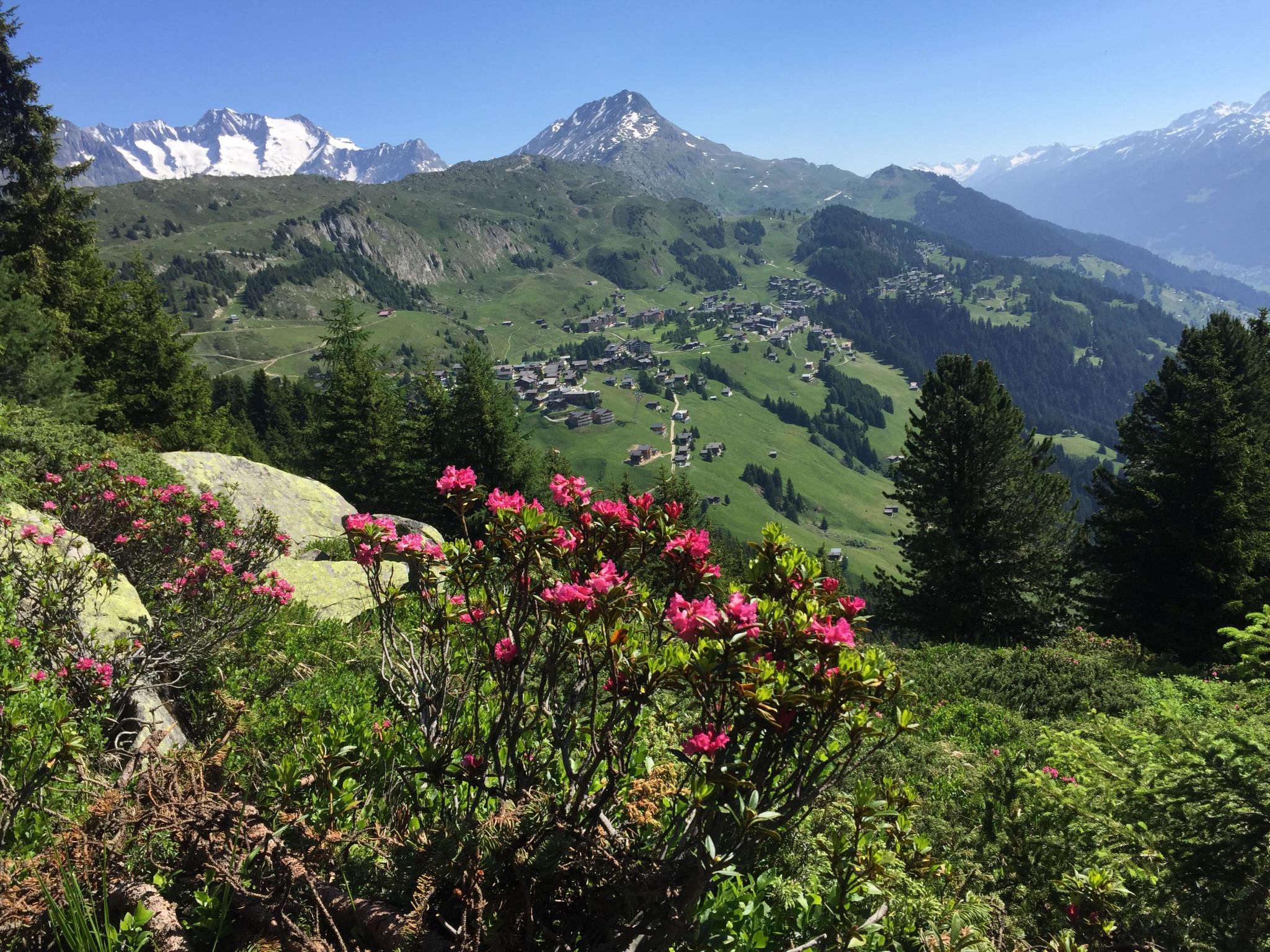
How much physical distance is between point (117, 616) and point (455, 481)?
6934 mm

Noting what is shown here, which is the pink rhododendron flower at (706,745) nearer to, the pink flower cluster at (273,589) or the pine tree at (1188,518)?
the pink flower cluster at (273,589)

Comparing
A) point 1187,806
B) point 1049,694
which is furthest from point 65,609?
point 1049,694

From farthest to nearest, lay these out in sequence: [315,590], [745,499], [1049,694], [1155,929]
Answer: [745,499] → [315,590] → [1049,694] → [1155,929]

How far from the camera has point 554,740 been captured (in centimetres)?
383

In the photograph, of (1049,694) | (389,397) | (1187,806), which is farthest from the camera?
(389,397)

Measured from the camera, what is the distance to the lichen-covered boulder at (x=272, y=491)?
59.2 feet

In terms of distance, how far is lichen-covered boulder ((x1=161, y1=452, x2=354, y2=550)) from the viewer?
18047 mm

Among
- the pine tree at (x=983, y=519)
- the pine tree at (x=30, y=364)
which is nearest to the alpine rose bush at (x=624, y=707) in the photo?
the pine tree at (x=30, y=364)

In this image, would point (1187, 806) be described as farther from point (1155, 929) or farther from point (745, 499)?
point (745, 499)

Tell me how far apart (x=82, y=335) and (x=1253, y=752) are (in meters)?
39.3

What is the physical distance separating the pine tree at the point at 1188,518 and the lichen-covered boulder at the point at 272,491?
28.0m

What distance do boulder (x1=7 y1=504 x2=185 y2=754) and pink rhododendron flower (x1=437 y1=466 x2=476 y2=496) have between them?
4.65 meters

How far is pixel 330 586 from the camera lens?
46.4ft

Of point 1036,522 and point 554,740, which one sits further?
point 1036,522
